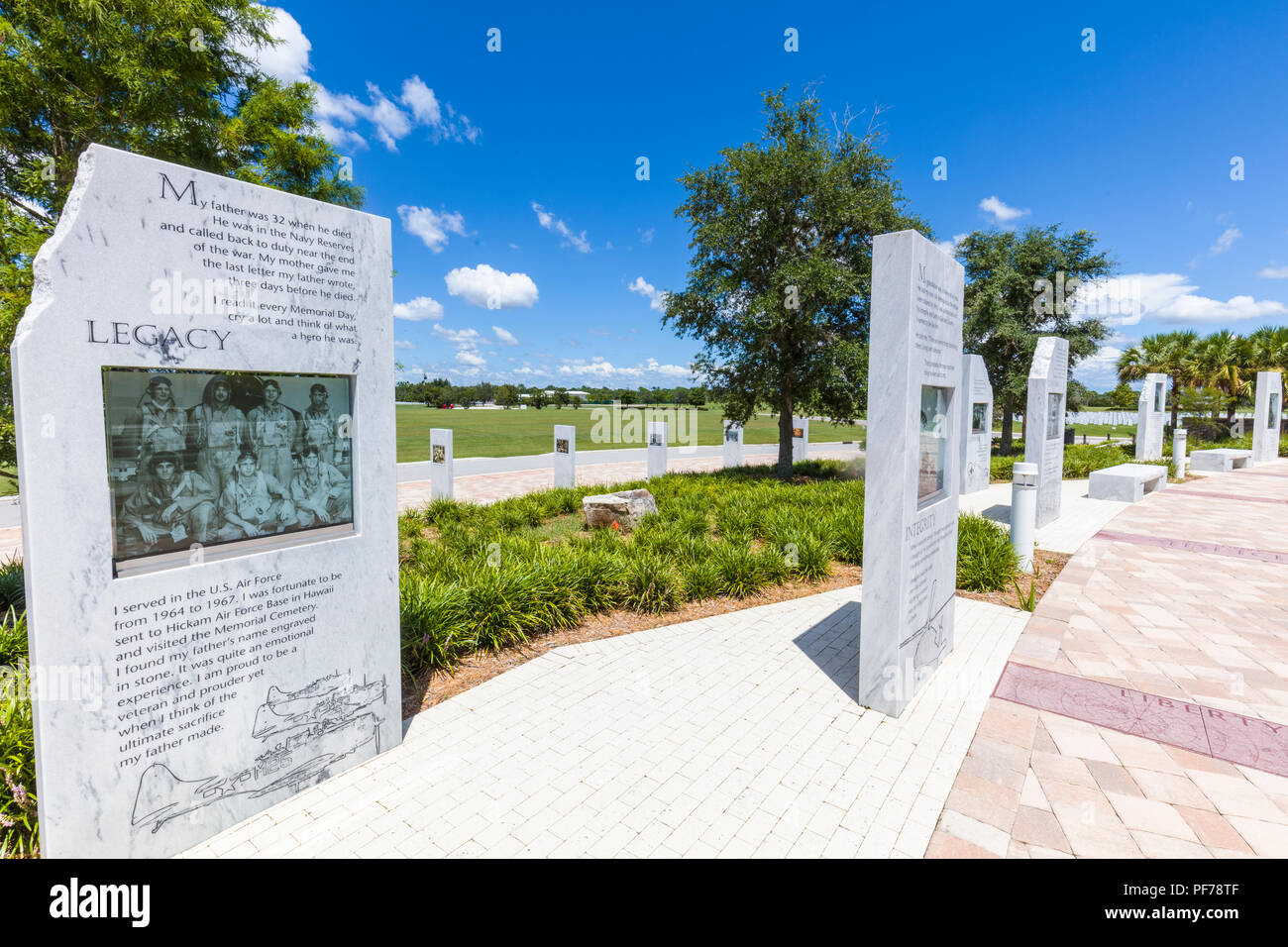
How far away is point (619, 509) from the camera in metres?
10.2

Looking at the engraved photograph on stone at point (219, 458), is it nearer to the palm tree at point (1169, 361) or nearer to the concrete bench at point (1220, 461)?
the concrete bench at point (1220, 461)

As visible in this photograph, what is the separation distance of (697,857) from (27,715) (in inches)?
155

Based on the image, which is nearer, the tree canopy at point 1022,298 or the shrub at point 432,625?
the shrub at point 432,625

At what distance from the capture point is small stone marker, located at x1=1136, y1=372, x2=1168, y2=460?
21.9 metres

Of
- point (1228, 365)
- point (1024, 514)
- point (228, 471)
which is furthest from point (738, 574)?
point (1228, 365)

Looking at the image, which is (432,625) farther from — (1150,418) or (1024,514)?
(1150,418)


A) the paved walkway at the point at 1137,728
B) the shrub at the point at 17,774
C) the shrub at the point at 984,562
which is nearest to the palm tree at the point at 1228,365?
the paved walkway at the point at 1137,728

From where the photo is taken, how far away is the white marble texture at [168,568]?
2355 millimetres

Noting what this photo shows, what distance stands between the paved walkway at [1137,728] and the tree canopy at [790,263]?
8975 millimetres

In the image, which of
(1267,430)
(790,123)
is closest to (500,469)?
(790,123)

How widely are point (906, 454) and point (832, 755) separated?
207cm

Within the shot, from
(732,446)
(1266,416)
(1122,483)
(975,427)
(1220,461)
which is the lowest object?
(1122,483)
